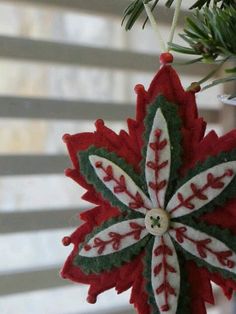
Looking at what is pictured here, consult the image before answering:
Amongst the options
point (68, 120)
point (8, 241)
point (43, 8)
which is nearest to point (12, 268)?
point (8, 241)

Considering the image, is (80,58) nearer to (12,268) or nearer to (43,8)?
(43,8)

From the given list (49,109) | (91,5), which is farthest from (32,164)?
(91,5)

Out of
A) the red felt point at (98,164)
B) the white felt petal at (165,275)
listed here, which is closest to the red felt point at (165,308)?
the white felt petal at (165,275)

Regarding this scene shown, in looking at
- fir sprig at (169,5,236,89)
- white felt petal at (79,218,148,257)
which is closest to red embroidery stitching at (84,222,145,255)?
white felt petal at (79,218,148,257)

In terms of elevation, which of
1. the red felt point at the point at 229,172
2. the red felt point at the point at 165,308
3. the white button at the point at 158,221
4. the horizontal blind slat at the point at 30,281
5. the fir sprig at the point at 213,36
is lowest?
the horizontal blind slat at the point at 30,281

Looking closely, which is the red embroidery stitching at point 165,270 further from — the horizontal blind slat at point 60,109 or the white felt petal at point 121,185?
the horizontal blind slat at point 60,109

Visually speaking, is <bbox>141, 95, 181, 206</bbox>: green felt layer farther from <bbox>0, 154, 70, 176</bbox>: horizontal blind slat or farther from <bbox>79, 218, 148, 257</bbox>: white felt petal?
<bbox>0, 154, 70, 176</bbox>: horizontal blind slat

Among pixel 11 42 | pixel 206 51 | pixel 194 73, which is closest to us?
pixel 206 51
